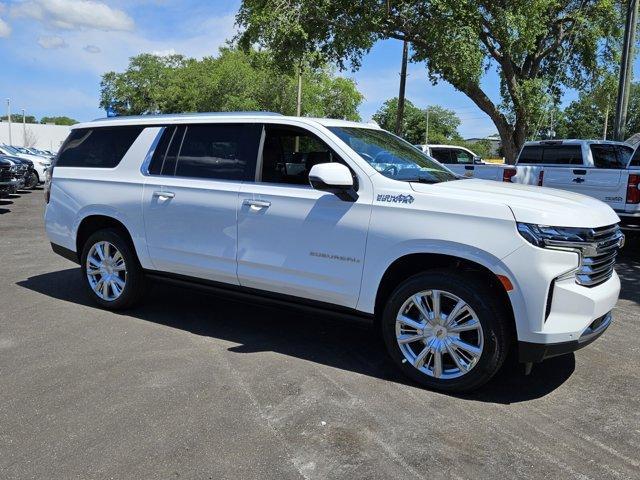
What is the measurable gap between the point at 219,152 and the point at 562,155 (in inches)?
359

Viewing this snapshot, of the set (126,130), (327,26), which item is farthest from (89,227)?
(327,26)

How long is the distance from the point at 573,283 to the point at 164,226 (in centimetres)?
345

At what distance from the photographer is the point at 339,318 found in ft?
14.4

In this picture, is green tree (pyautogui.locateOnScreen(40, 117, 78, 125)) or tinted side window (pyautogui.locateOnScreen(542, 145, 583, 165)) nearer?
tinted side window (pyautogui.locateOnScreen(542, 145, 583, 165))

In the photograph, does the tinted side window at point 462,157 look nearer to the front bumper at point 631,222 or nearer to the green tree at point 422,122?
the front bumper at point 631,222

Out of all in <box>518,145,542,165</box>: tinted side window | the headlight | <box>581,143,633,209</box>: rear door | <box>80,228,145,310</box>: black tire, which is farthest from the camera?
<box>518,145,542,165</box>: tinted side window

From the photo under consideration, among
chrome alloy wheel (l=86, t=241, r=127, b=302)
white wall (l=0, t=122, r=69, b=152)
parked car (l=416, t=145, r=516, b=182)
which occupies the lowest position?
chrome alloy wheel (l=86, t=241, r=127, b=302)

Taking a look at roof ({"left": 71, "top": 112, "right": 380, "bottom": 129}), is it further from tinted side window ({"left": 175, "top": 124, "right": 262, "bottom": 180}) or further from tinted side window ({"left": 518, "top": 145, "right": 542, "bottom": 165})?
tinted side window ({"left": 518, "top": 145, "right": 542, "bottom": 165})

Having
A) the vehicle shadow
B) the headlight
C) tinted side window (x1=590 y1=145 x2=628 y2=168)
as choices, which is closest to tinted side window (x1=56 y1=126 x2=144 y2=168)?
the vehicle shadow

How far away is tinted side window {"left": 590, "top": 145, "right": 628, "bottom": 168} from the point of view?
11.4m

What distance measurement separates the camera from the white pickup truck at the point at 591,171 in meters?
9.03

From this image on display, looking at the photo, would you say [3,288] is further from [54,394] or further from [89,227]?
[54,394]

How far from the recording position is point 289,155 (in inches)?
189

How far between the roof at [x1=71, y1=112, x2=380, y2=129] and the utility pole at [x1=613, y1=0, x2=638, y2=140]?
1195 cm
